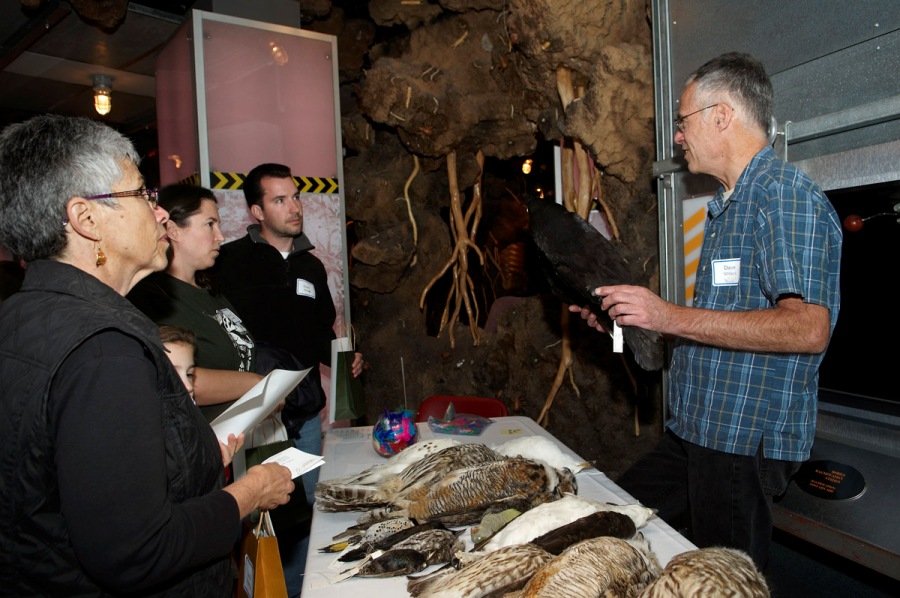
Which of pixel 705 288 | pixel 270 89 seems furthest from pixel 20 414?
pixel 270 89

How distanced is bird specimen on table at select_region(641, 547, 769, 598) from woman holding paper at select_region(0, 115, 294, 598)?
2.71 ft

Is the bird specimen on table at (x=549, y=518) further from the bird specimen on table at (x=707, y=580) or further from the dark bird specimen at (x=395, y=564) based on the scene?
the bird specimen on table at (x=707, y=580)

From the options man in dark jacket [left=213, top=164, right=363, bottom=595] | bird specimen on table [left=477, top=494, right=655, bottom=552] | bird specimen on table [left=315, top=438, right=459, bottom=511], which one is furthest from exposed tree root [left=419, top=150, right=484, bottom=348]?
bird specimen on table [left=477, top=494, right=655, bottom=552]

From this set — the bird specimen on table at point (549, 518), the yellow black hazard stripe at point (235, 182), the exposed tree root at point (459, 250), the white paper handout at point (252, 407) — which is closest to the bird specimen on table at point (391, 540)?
the bird specimen on table at point (549, 518)

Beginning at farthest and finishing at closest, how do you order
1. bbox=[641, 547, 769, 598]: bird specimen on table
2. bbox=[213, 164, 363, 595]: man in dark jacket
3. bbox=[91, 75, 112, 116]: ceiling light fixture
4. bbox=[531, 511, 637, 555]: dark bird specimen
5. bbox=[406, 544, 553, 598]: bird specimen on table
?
1. bbox=[91, 75, 112, 116]: ceiling light fixture
2. bbox=[213, 164, 363, 595]: man in dark jacket
3. bbox=[531, 511, 637, 555]: dark bird specimen
4. bbox=[406, 544, 553, 598]: bird specimen on table
5. bbox=[641, 547, 769, 598]: bird specimen on table

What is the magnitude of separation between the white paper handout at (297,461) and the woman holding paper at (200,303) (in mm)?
702

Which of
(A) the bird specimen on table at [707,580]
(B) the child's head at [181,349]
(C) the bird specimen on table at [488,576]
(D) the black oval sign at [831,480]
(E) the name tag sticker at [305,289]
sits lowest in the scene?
(D) the black oval sign at [831,480]

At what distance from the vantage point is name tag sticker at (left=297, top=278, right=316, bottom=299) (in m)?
3.19

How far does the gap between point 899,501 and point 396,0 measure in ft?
17.1

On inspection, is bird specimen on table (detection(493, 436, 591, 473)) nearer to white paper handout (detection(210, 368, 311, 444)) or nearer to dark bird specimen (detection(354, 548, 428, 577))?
dark bird specimen (detection(354, 548, 428, 577))

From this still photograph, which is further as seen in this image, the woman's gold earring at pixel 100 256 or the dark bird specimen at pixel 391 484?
the dark bird specimen at pixel 391 484

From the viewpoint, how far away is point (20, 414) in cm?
94

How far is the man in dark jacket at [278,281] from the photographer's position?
306cm

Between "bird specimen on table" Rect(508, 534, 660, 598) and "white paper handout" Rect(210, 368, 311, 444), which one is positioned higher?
"white paper handout" Rect(210, 368, 311, 444)
